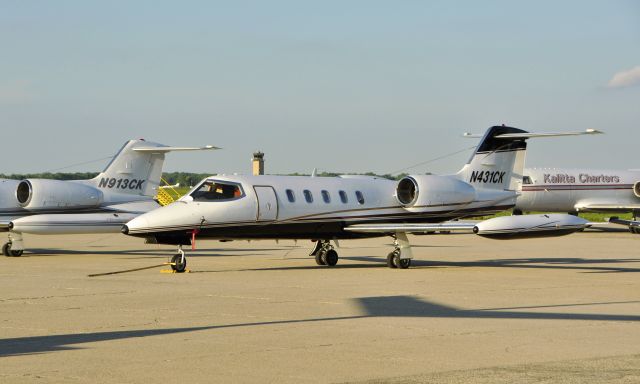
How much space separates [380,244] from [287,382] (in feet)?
95.6

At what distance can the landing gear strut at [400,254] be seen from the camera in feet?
75.5

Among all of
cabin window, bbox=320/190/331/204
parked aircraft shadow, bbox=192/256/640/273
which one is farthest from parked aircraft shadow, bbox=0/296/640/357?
parked aircraft shadow, bbox=192/256/640/273

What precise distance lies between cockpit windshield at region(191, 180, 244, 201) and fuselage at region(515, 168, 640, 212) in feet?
92.7

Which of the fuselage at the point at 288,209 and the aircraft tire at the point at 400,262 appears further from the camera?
the aircraft tire at the point at 400,262

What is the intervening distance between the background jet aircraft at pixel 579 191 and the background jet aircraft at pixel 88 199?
22.3 meters

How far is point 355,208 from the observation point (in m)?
24.1

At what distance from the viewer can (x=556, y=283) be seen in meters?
18.7

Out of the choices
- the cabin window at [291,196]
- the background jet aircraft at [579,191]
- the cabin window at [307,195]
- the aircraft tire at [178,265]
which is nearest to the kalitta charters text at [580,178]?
the background jet aircraft at [579,191]

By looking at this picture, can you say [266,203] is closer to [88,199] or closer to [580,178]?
[88,199]

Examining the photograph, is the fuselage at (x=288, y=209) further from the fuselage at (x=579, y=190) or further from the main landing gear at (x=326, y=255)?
the fuselage at (x=579, y=190)

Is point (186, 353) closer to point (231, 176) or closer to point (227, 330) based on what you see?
point (227, 330)

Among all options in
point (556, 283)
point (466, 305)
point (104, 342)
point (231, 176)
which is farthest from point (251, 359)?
point (231, 176)

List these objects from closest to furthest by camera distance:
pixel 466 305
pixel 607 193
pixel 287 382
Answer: pixel 287 382 < pixel 466 305 < pixel 607 193

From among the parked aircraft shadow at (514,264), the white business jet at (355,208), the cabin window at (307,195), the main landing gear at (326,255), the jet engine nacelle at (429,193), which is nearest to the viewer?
the white business jet at (355,208)
